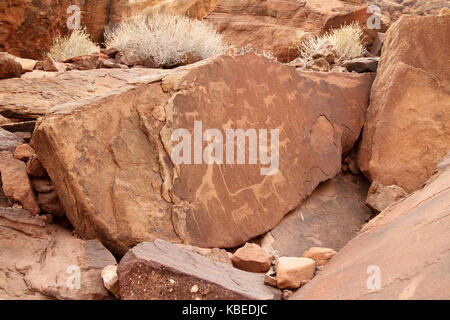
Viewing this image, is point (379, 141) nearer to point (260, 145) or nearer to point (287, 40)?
point (260, 145)

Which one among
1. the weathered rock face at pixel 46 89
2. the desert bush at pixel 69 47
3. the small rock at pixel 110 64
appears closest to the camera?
the weathered rock face at pixel 46 89

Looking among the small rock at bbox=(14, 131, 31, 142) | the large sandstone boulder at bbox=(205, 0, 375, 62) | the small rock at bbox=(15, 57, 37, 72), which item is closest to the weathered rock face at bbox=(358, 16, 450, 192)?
the small rock at bbox=(14, 131, 31, 142)

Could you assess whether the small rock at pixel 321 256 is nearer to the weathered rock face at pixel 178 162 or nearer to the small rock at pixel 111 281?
the weathered rock face at pixel 178 162

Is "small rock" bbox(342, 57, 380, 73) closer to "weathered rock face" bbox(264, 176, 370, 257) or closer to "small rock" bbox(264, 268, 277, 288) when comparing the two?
"weathered rock face" bbox(264, 176, 370, 257)

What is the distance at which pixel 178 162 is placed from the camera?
2.88 m

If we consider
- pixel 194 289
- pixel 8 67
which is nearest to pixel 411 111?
pixel 194 289

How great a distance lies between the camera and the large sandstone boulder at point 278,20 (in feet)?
26.5

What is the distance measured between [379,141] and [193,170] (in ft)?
5.91

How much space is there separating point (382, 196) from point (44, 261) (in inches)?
97.3

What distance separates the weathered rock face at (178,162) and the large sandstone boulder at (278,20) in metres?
4.67

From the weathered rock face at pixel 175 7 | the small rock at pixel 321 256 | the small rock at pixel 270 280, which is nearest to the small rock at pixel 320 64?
the small rock at pixel 321 256

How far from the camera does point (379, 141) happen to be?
12.4 feet
